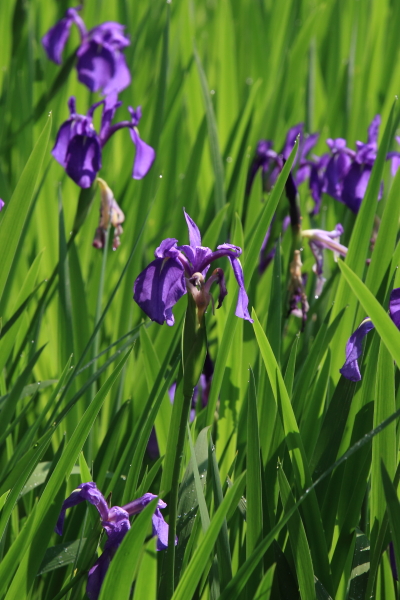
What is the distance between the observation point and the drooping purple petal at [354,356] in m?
0.74

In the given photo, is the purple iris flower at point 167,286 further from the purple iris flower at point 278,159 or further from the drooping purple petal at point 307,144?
the drooping purple petal at point 307,144

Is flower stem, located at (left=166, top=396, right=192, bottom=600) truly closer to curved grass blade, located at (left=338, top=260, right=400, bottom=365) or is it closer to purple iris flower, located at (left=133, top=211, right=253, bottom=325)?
purple iris flower, located at (left=133, top=211, right=253, bottom=325)

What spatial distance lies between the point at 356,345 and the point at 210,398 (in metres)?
0.25

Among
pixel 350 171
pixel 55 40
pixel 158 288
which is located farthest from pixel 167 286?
pixel 55 40

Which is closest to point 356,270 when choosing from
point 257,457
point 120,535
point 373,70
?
point 257,457

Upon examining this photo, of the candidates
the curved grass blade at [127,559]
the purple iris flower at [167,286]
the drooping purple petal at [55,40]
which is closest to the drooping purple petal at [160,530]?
the curved grass blade at [127,559]

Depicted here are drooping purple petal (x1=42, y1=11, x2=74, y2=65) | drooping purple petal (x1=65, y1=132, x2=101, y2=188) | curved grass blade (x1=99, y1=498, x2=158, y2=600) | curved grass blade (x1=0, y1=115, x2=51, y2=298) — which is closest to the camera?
curved grass blade (x1=99, y1=498, x2=158, y2=600)

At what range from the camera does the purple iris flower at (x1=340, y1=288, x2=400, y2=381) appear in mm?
739

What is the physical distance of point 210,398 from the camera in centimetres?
90

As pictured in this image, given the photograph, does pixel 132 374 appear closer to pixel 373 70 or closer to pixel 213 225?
pixel 213 225

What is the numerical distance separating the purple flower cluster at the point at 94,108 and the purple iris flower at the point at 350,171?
43 cm

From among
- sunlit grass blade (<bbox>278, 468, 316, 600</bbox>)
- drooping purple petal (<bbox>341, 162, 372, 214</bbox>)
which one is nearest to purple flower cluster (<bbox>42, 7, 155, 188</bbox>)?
drooping purple petal (<bbox>341, 162, 372, 214</bbox>)

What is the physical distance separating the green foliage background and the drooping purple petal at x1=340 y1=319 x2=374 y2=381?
0.04 metres

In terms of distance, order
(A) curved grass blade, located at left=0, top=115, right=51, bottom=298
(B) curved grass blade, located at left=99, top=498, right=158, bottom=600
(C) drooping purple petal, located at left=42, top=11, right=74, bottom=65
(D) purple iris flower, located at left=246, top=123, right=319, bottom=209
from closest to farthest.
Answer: (B) curved grass blade, located at left=99, top=498, right=158, bottom=600 → (A) curved grass blade, located at left=0, top=115, right=51, bottom=298 → (D) purple iris flower, located at left=246, top=123, right=319, bottom=209 → (C) drooping purple petal, located at left=42, top=11, right=74, bottom=65
